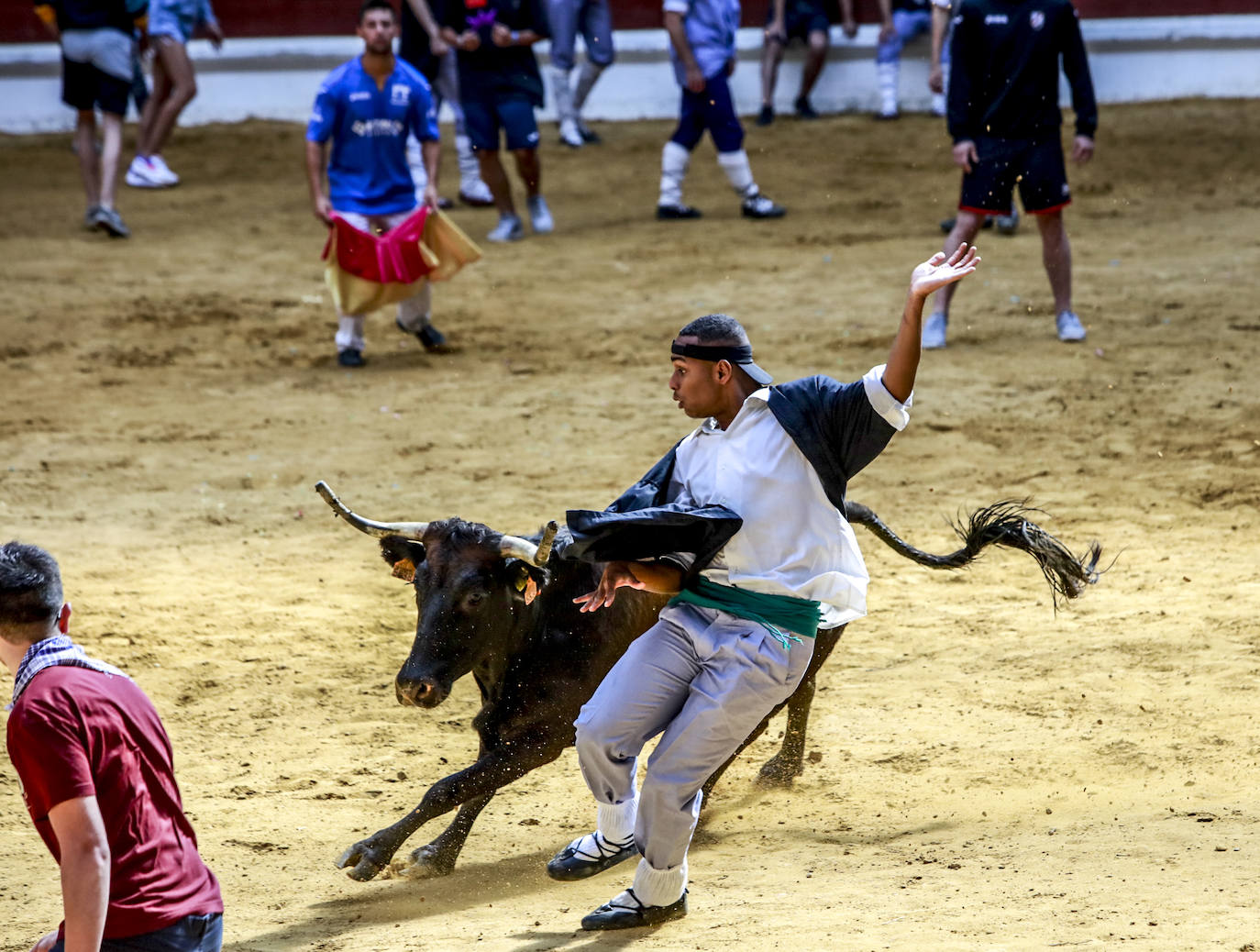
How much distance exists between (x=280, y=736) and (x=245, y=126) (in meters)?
12.9

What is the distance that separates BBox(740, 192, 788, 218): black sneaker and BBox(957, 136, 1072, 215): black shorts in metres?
4.70

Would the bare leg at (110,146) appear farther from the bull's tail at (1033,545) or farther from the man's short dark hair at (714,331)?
the man's short dark hair at (714,331)

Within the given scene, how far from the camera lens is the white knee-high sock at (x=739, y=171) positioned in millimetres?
13477

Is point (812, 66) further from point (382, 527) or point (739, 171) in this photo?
point (382, 527)

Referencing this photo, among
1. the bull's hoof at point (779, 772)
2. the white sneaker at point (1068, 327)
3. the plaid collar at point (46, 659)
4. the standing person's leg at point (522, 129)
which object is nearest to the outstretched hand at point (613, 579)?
the plaid collar at point (46, 659)

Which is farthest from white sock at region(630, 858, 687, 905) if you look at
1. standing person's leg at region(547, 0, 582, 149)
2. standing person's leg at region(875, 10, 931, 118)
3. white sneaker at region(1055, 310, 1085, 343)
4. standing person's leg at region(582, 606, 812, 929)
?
standing person's leg at region(875, 10, 931, 118)

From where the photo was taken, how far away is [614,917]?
4027 millimetres

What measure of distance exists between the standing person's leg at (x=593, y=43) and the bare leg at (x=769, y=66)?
176 centimetres

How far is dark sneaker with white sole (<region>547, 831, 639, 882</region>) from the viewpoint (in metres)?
4.20

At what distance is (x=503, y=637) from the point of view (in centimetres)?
480

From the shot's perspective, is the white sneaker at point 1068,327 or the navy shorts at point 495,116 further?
the navy shorts at point 495,116

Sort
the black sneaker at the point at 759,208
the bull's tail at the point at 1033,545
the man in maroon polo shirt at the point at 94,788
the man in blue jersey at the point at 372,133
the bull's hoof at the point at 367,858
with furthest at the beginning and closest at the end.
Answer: the black sneaker at the point at 759,208 < the man in blue jersey at the point at 372,133 < the bull's tail at the point at 1033,545 < the bull's hoof at the point at 367,858 < the man in maroon polo shirt at the point at 94,788

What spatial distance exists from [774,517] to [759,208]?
1044 cm

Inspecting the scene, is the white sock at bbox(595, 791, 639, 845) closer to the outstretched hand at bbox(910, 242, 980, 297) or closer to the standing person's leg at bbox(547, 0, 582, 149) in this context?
the outstretched hand at bbox(910, 242, 980, 297)
